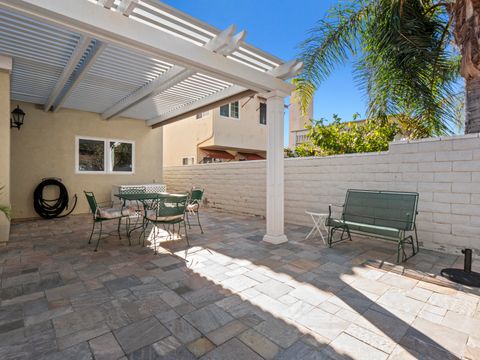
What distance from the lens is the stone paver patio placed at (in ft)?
6.82

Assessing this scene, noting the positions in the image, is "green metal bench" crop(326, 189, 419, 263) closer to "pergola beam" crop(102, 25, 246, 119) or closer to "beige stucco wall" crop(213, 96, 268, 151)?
"pergola beam" crop(102, 25, 246, 119)

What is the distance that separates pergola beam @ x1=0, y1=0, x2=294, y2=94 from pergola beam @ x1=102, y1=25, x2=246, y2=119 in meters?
0.21

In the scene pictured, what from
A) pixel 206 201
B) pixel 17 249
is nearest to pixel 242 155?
pixel 206 201

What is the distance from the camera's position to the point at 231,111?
1398 cm

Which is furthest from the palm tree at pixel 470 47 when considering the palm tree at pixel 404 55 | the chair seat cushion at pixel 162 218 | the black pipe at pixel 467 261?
the chair seat cushion at pixel 162 218

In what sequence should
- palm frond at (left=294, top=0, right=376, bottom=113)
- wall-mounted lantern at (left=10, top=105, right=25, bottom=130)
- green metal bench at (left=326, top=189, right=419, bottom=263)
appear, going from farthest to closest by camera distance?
wall-mounted lantern at (left=10, top=105, right=25, bottom=130) < palm frond at (left=294, top=0, right=376, bottom=113) < green metal bench at (left=326, top=189, right=419, bottom=263)

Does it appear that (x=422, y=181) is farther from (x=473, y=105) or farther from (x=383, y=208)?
(x=473, y=105)

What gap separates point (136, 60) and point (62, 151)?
5.22 metres

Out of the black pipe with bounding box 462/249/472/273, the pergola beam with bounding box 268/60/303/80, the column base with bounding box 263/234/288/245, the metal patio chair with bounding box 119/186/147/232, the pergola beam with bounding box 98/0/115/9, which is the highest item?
the pergola beam with bounding box 98/0/115/9

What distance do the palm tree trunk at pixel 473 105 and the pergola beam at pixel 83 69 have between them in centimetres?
610

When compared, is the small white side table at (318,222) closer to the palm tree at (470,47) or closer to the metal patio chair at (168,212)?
the metal patio chair at (168,212)

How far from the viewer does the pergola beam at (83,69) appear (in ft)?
13.8

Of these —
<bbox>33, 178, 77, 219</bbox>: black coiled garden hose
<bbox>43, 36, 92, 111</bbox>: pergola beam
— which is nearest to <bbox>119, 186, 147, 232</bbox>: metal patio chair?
<bbox>33, 178, 77, 219</bbox>: black coiled garden hose

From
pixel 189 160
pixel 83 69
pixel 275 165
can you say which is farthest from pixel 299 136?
pixel 83 69
